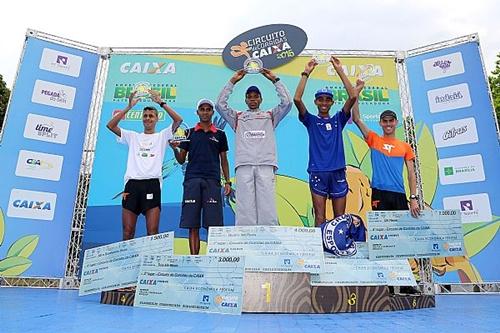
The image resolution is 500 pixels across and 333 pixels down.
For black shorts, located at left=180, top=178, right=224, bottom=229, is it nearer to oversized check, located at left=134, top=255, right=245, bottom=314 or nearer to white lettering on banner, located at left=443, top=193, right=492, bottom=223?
oversized check, located at left=134, top=255, right=245, bottom=314

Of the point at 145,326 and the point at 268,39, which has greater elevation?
the point at 268,39

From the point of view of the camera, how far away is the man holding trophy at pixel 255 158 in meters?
4.22

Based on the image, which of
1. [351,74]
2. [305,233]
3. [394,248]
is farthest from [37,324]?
[351,74]

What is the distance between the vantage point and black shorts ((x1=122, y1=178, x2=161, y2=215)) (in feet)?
14.9

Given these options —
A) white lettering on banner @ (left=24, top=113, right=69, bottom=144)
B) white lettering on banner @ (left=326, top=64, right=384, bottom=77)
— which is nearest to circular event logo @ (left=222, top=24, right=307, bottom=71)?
white lettering on banner @ (left=326, top=64, right=384, bottom=77)

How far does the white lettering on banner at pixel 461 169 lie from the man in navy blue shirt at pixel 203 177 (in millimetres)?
3790

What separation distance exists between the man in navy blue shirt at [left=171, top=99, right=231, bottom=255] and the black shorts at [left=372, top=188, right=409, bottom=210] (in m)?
1.84

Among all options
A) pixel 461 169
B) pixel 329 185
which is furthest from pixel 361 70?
pixel 329 185

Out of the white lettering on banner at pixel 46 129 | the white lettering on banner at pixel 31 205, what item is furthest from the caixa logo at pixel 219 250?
the white lettering on banner at pixel 46 129

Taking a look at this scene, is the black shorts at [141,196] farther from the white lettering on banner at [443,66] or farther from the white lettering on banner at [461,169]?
the white lettering on banner at [443,66]

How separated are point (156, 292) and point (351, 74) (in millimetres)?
5174

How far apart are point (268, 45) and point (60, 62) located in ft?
11.9

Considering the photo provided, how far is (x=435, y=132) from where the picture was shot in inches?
259

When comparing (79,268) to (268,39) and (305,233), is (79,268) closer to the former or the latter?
(305,233)
